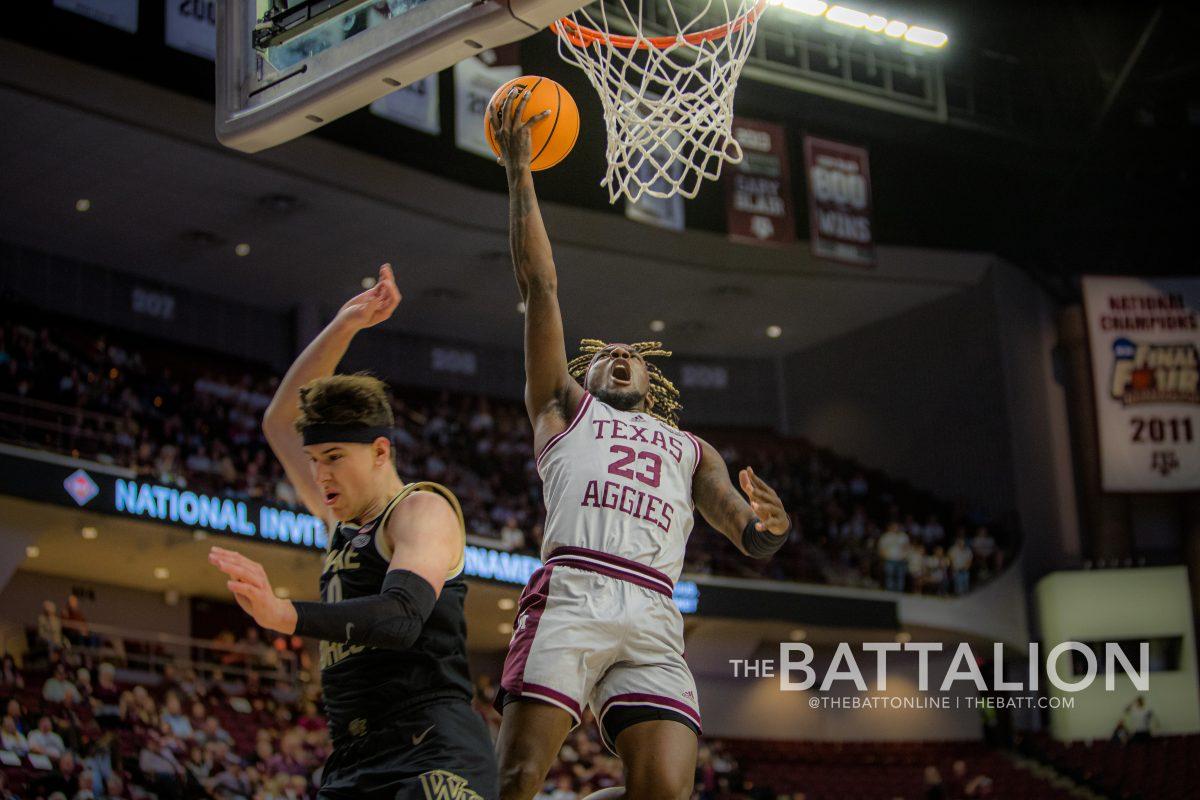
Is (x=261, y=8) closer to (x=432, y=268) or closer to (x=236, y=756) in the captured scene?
(x=236, y=756)

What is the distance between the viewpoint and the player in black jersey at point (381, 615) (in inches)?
124

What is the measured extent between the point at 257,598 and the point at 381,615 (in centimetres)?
28

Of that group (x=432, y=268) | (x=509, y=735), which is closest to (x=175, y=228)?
(x=432, y=268)

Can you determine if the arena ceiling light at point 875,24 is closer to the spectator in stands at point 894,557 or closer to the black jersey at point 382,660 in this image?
the spectator in stands at point 894,557

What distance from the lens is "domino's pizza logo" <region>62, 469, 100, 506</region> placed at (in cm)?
1516

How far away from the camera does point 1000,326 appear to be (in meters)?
25.3

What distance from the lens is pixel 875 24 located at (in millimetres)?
20781

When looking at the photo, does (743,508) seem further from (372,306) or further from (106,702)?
(106,702)

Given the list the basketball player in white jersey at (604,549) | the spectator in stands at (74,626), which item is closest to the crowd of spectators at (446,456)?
the spectator in stands at (74,626)

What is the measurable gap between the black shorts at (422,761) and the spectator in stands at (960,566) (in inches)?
819

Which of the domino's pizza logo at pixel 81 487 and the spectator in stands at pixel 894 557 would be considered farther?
the spectator in stands at pixel 894 557

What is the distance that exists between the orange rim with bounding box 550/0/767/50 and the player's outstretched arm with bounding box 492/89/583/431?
2.05 meters

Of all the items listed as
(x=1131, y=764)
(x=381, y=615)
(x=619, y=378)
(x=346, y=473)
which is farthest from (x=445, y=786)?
(x=1131, y=764)

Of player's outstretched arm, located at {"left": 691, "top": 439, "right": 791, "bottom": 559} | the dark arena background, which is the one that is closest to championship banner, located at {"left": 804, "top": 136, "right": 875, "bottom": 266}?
the dark arena background
